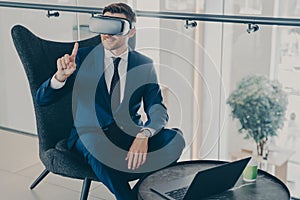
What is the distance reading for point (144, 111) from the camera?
224 cm

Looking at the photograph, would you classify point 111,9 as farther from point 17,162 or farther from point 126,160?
point 17,162

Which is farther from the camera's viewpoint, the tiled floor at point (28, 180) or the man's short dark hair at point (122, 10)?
the tiled floor at point (28, 180)

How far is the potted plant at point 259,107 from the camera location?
5.92 feet

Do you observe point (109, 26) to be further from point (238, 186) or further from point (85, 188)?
point (85, 188)

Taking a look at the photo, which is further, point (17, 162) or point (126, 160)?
point (17, 162)

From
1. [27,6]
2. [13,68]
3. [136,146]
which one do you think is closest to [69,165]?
[136,146]

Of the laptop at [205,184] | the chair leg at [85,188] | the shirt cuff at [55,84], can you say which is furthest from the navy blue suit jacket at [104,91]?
the laptop at [205,184]

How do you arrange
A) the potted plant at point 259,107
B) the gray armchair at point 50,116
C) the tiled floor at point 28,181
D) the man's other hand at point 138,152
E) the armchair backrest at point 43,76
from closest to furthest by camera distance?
the potted plant at point 259,107 → the man's other hand at point 138,152 → the gray armchair at point 50,116 → the armchair backrest at point 43,76 → the tiled floor at point 28,181

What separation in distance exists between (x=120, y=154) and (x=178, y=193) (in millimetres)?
495

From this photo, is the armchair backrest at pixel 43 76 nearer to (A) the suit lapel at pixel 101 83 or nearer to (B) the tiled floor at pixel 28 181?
(A) the suit lapel at pixel 101 83

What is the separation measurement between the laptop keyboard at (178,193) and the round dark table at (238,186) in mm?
43

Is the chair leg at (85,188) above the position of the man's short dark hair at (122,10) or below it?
below

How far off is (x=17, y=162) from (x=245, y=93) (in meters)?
1.83

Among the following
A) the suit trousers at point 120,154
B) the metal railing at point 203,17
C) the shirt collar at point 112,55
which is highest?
the metal railing at point 203,17
